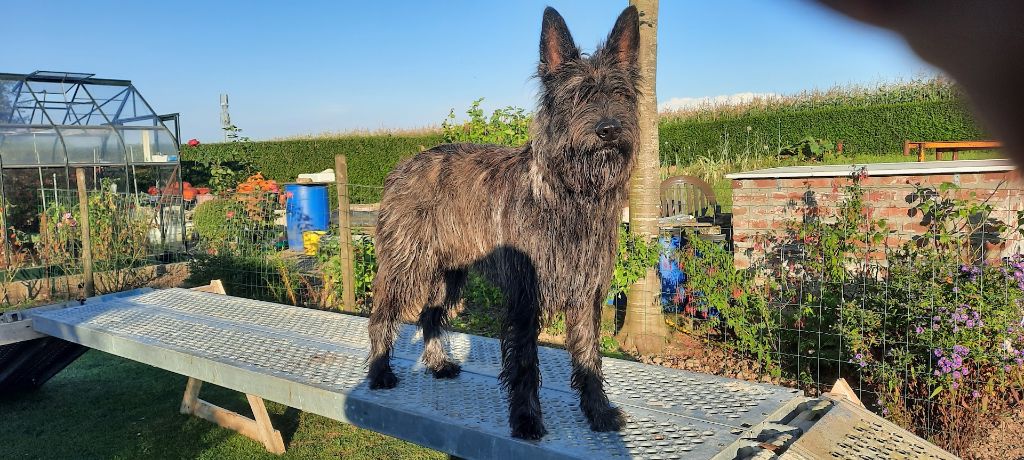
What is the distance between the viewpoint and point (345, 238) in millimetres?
7699

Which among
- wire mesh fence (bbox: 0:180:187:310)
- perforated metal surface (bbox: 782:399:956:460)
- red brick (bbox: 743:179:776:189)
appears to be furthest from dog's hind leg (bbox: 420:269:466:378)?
wire mesh fence (bbox: 0:180:187:310)

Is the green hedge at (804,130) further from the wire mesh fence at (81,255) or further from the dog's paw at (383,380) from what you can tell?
the dog's paw at (383,380)

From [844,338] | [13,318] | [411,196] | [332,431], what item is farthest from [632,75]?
[13,318]

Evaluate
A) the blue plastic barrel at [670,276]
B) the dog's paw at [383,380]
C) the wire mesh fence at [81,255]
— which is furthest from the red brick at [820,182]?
the wire mesh fence at [81,255]

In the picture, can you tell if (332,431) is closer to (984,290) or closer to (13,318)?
(13,318)

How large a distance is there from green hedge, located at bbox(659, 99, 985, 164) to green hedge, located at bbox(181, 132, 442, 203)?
8.26 metres

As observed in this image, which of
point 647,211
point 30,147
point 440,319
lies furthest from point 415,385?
point 30,147

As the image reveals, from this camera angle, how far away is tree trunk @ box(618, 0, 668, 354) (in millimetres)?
6332

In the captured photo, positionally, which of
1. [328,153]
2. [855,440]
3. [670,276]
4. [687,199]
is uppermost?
[328,153]

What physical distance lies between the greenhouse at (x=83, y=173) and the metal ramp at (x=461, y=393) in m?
3.97

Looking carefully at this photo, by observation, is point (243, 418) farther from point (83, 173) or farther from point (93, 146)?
point (93, 146)

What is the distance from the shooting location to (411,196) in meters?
4.13

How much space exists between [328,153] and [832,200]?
23.8 m

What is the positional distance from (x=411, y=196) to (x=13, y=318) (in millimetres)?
4325
